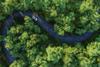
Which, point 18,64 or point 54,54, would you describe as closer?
point 54,54

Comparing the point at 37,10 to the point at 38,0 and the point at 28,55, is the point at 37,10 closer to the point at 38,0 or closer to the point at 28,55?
the point at 38,0

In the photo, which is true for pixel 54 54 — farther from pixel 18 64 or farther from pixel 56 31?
pixel 18 64

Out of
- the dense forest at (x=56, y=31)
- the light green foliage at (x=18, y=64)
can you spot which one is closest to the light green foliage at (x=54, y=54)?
the dense forest at (x=56, y=31)

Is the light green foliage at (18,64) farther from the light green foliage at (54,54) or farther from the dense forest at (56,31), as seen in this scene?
the light green foliage at (54,54)

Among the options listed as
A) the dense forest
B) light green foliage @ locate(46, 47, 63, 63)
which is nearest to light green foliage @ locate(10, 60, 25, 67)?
the dense forest

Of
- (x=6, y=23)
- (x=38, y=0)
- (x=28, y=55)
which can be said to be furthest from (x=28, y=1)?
(x=28, y=55)

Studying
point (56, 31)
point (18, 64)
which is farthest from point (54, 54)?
point (18, 64)

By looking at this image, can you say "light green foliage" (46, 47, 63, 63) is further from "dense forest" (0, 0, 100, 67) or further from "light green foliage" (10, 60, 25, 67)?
"light green foliage" (10, 60, 25, 67)

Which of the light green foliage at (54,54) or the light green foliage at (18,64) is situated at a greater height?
the light green foliage at (54,54)
